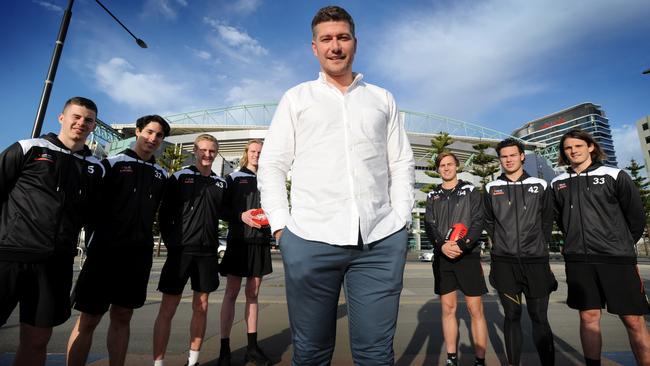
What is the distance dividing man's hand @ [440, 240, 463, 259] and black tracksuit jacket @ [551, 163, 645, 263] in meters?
0.97

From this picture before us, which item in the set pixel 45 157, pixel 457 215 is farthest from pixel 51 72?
pixel 457 215

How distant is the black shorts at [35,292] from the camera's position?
2215 millimetres

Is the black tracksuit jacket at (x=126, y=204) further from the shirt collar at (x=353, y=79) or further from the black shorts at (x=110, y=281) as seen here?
the shirt collar at (x=353, y=79)

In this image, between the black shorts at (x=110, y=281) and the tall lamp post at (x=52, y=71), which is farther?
the tall lamp post at (x=52, y=71)

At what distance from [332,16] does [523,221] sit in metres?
2.82

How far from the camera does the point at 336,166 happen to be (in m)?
1.72

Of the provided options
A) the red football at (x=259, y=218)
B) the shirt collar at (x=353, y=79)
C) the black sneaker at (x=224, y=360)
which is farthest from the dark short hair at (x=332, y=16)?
the black sneaker at (x=224, y=360)

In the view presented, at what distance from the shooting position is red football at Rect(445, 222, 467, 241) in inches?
142

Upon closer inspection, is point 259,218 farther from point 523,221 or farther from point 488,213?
point 523,221

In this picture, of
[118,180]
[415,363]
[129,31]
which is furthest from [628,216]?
[129,31]

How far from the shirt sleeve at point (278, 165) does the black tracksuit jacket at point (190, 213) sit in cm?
193

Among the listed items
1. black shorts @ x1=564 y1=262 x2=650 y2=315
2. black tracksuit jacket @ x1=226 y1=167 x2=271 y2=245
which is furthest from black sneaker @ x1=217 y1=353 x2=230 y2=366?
black shorts @ x1=564 y1=262 x2=650 y2=315

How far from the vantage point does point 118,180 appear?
9.77ft

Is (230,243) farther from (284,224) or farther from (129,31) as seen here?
(129,31)
